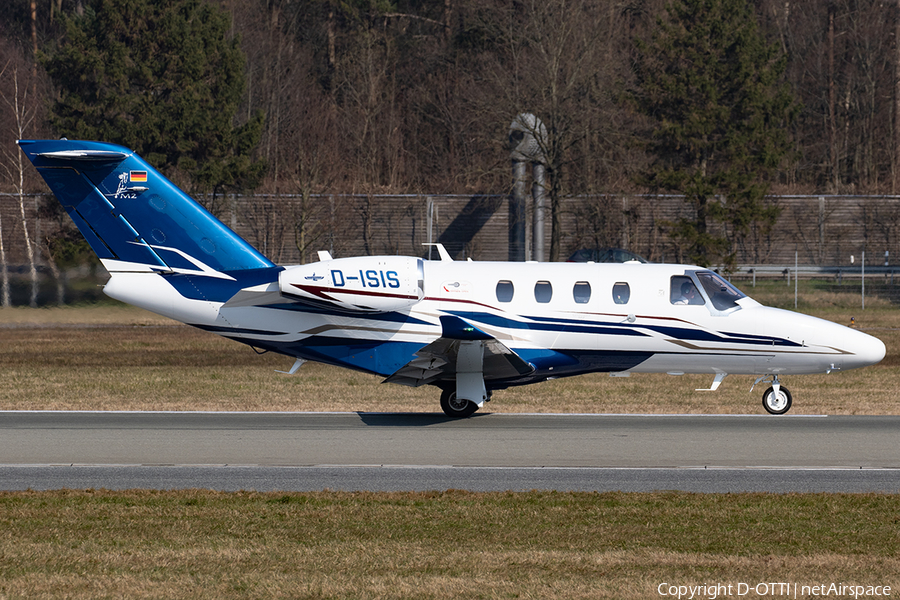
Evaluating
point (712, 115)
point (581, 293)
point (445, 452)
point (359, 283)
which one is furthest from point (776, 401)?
point (712, 115)

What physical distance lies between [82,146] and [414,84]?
5242 cm

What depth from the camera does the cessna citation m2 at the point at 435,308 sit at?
17609 millimetres

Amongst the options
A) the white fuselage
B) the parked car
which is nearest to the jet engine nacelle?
the white fuselage

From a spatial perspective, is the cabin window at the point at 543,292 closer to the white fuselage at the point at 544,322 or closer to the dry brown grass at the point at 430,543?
the white fuselage at the point at 544,322

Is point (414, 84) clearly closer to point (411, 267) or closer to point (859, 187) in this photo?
point (859, 187)

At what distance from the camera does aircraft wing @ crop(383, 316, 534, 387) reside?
54.2 feet

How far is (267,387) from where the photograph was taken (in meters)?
22.2

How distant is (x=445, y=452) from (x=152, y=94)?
34671mm

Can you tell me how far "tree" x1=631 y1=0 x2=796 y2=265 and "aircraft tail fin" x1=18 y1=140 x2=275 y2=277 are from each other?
1178 inches

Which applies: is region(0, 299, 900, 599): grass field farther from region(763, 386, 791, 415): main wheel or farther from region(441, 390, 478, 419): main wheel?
region(763, 386, 791, 415): main wheel

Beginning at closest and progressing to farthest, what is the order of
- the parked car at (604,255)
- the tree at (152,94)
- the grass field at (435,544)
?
the grass field at (435,544) < the tree at (152,94) < the parked car at (604,255)

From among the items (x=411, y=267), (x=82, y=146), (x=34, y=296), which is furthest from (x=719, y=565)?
(x=34, y=296)

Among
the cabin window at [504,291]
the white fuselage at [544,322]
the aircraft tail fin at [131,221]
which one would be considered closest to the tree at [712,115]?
the white fuselage at [544,322]

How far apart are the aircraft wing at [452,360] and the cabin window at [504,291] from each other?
70 centimetres
